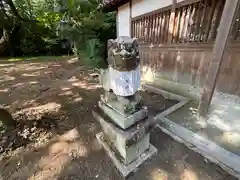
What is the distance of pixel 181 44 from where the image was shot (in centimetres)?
371

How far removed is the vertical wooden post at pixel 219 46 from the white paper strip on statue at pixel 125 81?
52.7 inches

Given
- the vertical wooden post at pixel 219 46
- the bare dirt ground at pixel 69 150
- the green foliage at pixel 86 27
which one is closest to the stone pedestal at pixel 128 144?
the bare dirt ground at pixel 69 150

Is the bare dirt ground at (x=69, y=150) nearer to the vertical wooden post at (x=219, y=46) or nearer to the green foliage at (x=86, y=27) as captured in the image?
the vertical wooden post at (x=219, y=46)

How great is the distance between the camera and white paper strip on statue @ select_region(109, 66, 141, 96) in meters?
1.50

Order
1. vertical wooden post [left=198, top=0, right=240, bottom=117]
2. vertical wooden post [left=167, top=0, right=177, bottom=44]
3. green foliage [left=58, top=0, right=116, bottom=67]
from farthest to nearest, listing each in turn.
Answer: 1. green foliage [left=58, top=0, right=116, bottom=67]
2. vertical wooden post [left=167, top=0, right=177, bottom=44]
3. vertical wooden post [left=198, top=0, right=240, bottom=117]

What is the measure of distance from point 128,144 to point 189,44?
9.97 ft

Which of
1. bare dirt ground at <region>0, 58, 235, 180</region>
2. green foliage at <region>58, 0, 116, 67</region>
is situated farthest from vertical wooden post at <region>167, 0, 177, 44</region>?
green foliage at <region>58, 0, 116, 67</region>

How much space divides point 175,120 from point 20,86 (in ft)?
18.0

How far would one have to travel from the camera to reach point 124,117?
1661mm

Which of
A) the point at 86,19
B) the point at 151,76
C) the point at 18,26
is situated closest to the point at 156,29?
the point at 151,76

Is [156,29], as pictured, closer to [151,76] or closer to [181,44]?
[181,44]

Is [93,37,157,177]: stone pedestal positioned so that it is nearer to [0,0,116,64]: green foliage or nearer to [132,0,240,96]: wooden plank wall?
[132,0,240,96]: wooden plank wall

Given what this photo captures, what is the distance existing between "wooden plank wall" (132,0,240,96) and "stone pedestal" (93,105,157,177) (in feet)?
7.48

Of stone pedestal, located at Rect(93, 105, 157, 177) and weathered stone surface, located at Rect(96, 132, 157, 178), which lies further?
weathered stone surface, located at Rect(96, 132, 157, 178)
